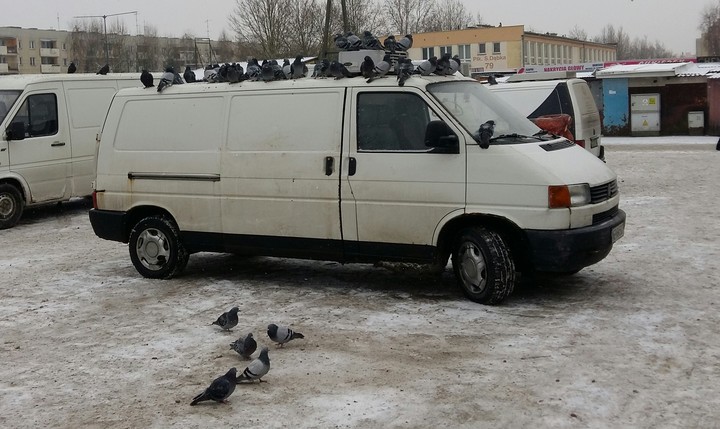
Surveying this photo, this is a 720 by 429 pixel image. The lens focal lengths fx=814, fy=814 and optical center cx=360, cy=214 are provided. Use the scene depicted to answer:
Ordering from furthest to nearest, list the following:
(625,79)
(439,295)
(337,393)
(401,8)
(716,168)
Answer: (401,8), (625,79), (716,168), (439,295), (337,393)

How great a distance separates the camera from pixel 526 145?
7.11 m

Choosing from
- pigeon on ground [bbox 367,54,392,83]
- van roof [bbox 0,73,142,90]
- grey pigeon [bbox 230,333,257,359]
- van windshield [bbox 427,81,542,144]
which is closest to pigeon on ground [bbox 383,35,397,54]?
pigeon on ground [bbox 367,54,392,83]

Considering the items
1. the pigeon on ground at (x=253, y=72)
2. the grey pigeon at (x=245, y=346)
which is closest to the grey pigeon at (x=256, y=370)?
the grey pigeon at (x=245, y=346)

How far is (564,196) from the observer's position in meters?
6.77

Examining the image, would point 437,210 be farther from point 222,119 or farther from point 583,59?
point 583,59

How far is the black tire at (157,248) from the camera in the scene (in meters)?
8.58

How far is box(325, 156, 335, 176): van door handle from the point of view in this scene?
24.8 ft

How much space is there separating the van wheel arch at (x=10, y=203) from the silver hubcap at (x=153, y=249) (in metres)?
5.31

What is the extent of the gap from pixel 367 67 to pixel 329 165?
0.98m

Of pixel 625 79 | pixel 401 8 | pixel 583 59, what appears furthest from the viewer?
pixel 583 59

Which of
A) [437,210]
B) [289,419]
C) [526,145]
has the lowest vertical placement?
[289,419]

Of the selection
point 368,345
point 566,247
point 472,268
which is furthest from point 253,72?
point 566,247

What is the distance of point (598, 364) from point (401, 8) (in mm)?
96356

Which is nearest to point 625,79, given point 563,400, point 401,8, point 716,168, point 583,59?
point 716,168
